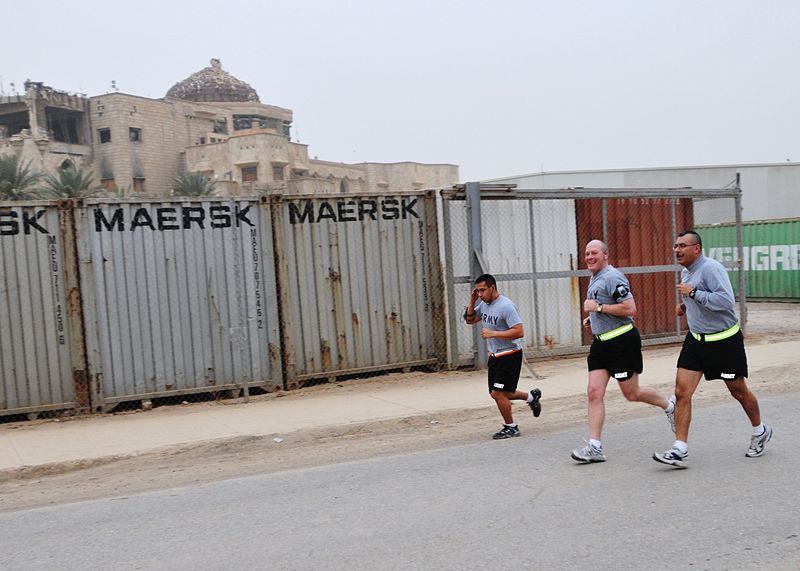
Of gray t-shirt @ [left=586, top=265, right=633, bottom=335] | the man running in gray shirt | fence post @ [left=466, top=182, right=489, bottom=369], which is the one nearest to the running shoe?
gray t-shirt @ [left=586, top=265, right=633, bottom=335]

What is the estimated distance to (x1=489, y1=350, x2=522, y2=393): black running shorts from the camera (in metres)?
6.88

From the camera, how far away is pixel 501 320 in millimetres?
6895

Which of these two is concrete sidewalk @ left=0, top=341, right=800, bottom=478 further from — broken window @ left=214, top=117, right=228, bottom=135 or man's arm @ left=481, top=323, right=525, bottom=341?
broken window @ left=214, top=117, right=228, bottom=135

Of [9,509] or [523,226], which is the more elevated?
[523,226]

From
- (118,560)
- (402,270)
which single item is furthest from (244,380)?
(118,560)

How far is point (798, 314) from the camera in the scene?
60.8 ft

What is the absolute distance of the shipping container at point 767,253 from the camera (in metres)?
22.4

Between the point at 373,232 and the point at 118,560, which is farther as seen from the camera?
the point at 373,232

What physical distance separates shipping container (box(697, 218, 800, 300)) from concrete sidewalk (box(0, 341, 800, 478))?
496 inches

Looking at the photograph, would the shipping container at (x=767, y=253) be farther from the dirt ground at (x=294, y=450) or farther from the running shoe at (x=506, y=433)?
the running shoe at (x=506, y=433)

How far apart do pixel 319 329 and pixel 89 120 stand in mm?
67896

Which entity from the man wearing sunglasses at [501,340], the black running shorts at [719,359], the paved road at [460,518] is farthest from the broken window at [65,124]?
the black running shorts at [719,359]

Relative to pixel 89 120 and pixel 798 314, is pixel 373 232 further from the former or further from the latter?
pixel 89 120

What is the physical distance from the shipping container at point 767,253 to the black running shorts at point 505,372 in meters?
17.1
